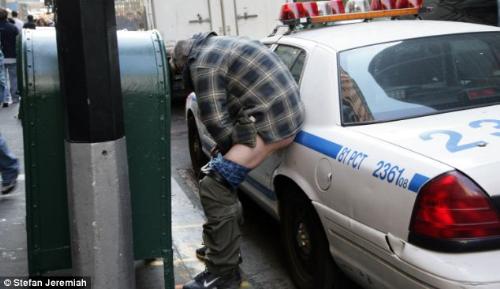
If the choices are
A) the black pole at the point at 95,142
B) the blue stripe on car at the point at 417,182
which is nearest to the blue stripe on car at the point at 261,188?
the black pole at the point at 95,142

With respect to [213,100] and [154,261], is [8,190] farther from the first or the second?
[213,100]

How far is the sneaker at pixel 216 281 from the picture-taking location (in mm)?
3703

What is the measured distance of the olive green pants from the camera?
11.6 feet

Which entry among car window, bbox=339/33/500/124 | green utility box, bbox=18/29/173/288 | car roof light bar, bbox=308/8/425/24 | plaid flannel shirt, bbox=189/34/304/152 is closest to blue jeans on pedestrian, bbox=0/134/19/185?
green utility box, bbox=18/29/173/288

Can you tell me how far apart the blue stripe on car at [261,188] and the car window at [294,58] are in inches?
30.5

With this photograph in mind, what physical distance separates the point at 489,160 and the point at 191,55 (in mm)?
1792

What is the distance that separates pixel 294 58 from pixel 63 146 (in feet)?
5.65

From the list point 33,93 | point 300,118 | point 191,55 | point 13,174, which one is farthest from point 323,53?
point 13,174

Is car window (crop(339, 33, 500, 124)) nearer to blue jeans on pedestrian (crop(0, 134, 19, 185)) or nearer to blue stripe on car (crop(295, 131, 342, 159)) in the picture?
blue stripe on car (crop(295, 131, 342, 159))

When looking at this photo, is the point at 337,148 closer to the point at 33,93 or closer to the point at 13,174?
the point at 33,93

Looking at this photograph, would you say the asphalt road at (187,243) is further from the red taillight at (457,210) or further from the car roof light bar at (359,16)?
the car roof light bar at (359,16)

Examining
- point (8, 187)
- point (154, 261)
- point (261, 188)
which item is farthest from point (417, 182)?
point (8, 187)

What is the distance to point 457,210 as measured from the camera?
8.21ft

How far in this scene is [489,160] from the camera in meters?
2.53
